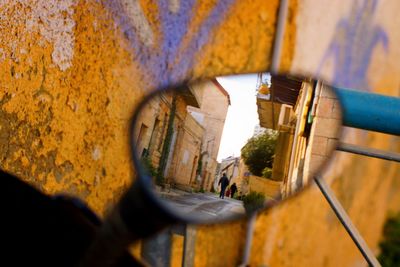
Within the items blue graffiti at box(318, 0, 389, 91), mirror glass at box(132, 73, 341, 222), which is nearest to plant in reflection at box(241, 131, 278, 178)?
mirror glass at box(132, 73, 341, 222)

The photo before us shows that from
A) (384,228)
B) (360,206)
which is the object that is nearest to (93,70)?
(360,206)

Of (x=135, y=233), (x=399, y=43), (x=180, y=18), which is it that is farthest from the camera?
(x=399, y=43)

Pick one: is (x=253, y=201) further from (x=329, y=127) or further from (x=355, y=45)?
(x=355, y=45)

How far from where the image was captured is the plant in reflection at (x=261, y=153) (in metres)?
0.78

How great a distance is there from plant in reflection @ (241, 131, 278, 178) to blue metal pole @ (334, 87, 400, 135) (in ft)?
1.35

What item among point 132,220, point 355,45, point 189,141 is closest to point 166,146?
point 189,141

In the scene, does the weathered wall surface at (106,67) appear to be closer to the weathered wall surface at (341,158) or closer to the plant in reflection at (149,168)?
the weathered wall surface at (341,158)

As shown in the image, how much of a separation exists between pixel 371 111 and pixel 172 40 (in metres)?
1.12

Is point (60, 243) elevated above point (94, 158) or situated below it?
below

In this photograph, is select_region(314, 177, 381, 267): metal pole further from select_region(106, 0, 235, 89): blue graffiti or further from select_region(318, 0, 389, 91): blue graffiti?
select_region(318, 0, 389, 91): blue graffiti

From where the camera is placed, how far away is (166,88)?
0.48 meters

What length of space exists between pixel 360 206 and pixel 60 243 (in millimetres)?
5812

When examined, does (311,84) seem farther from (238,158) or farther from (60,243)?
(60,243)

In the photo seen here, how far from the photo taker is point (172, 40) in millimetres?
2021
